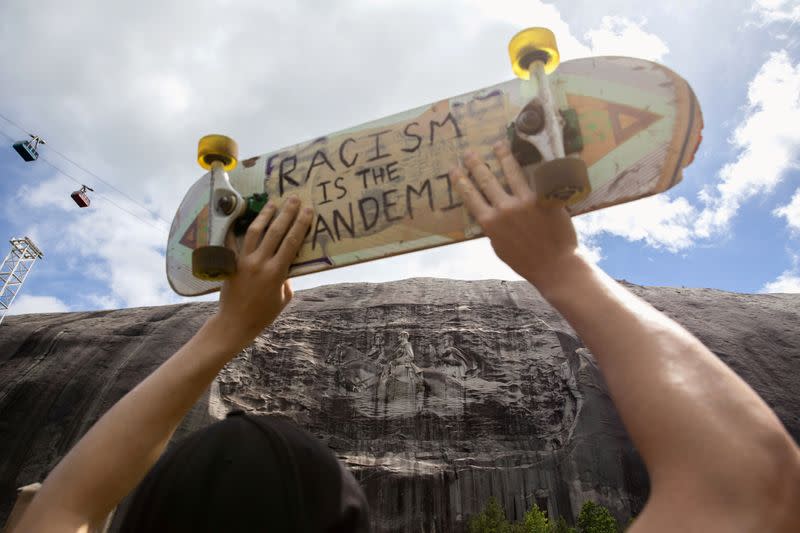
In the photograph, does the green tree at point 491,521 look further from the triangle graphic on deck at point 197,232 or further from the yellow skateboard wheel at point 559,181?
the yellow skateboard wheel at point 559,181

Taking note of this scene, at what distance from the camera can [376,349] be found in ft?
54.1

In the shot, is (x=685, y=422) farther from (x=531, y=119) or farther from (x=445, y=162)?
(x=445, y=162)

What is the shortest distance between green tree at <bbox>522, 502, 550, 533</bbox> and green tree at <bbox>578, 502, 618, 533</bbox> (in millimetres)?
920

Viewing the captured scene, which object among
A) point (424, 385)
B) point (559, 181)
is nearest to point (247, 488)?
point (559, 181)

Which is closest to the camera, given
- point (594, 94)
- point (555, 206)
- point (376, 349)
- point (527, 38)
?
point (555, 206)

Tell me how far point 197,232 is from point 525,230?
1.21m

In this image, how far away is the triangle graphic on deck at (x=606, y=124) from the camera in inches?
52.7

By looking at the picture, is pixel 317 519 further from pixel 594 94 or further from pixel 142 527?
pixel 594 94

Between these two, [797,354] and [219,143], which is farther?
[797,354]

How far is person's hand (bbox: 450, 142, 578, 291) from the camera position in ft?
3.49

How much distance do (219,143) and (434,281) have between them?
18.4 metres

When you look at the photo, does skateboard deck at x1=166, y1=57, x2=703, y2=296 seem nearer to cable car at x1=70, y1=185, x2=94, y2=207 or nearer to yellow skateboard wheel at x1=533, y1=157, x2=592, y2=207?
yellow skateboard wheel at x1=533, y1=157, x2=592, y2=207

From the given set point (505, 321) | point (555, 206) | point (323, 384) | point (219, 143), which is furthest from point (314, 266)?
point (505, 321)

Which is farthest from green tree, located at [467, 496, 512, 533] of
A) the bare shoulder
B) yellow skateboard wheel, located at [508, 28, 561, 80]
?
the bare shoulder
